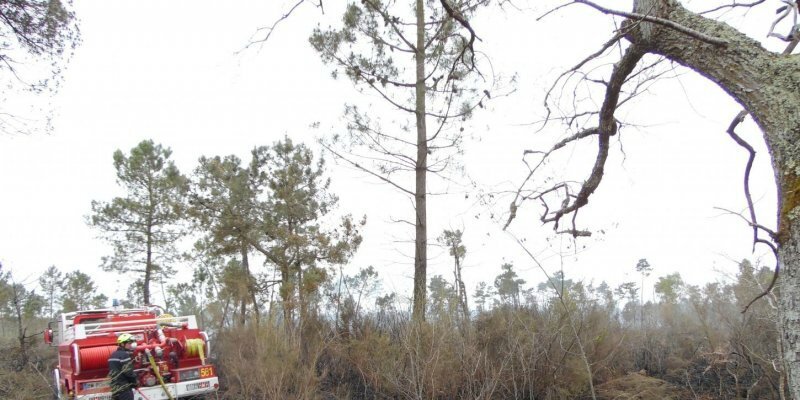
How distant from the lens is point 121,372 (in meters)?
7.00

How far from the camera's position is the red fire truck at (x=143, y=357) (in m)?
7.76

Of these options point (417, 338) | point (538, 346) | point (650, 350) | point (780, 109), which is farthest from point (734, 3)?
point (650, 350)

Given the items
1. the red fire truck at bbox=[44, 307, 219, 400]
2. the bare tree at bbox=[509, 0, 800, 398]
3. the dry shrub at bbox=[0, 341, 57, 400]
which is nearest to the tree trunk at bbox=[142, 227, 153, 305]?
the dry shrub at bbox=[0, 341, 57, 400]

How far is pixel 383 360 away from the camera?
25.8ft

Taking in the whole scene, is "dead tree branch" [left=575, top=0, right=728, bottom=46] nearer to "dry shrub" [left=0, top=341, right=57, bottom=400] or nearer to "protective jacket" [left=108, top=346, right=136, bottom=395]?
"protective jacket" [left=108, top=346, right=136, bottom=395]

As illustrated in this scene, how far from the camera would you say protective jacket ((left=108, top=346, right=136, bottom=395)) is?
7004 millimetres

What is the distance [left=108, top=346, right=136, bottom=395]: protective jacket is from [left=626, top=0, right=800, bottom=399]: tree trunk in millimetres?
7551

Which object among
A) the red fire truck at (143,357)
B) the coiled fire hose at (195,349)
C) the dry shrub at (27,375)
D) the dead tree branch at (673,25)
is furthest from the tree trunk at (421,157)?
the dead tree branch at (673,25)

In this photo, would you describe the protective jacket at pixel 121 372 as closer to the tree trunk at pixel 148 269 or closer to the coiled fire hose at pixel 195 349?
the coiled fire hose at pixel 195 349

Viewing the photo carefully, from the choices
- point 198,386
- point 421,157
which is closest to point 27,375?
point 198,386

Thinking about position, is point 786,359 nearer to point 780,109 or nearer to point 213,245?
point 780,109

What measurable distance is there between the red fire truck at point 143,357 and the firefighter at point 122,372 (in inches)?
13.3

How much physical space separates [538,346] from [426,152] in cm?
524

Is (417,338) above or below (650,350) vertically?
above
